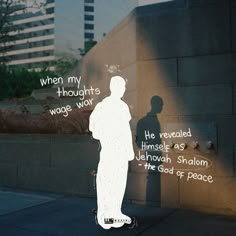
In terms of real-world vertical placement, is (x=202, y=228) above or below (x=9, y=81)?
below

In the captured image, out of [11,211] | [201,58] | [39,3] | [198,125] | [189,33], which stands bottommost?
[11,211]

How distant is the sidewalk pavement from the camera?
5.20m

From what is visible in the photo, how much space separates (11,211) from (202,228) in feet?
10.8

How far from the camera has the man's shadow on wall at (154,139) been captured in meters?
6.66

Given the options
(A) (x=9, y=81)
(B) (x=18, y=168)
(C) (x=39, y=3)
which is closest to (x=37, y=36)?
(C) (x=39, y=3)

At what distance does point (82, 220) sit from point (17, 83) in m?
16.7

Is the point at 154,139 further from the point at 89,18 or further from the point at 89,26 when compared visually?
the point at 89,18

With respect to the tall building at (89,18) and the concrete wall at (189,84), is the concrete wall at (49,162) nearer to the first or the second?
the concrete wall at (189,84)

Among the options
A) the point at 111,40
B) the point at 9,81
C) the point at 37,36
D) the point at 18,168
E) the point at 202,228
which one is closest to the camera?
the point at 202,228

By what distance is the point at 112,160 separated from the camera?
517cm

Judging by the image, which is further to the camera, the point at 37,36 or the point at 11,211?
the point at 37,36

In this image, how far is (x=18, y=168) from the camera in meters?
8.64

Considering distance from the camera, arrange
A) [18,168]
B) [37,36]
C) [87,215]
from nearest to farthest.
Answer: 1. [87,215]
2. [18,168]
3. [37,36]

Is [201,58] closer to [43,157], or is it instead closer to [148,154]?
[148,154]
